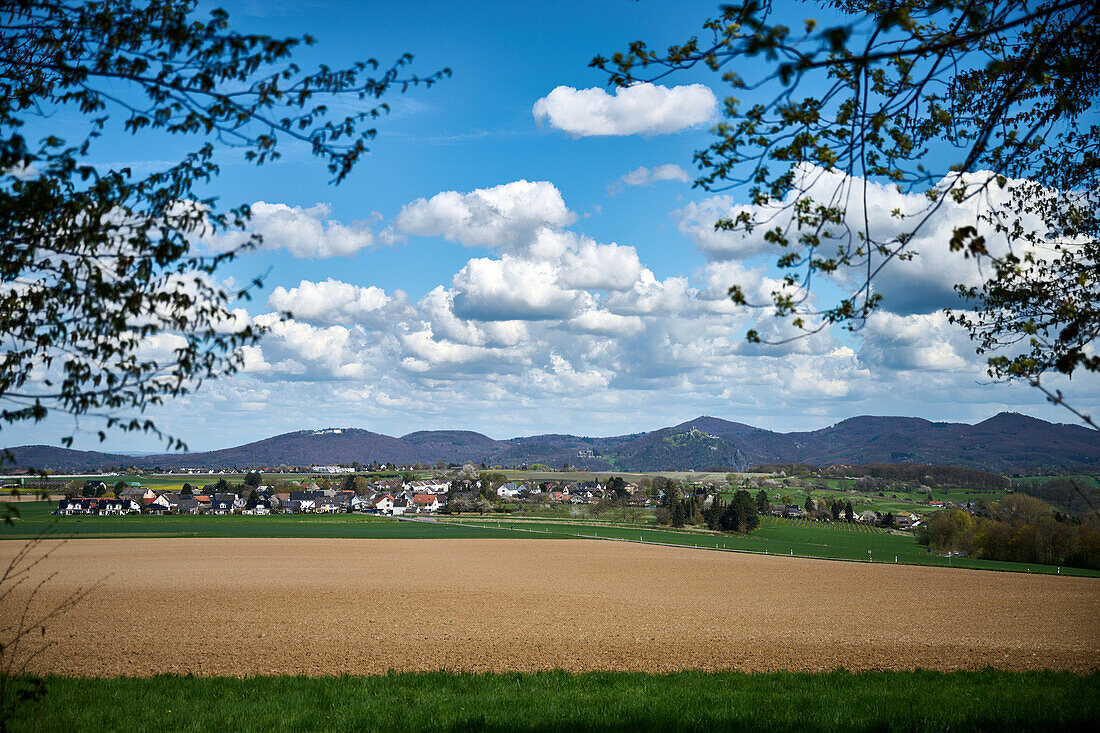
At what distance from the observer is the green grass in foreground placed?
9883 millimetres

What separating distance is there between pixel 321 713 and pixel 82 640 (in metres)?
13.3

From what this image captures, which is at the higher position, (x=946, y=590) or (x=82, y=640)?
(x=82, y=640)

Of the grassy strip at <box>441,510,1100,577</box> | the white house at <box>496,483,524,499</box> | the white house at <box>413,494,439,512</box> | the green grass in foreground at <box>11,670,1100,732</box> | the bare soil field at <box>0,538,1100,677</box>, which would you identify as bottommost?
the white house at <box>413,494,439,512</box>

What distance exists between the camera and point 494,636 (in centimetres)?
2091

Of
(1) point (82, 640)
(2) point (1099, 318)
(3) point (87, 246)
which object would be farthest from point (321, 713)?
(1) point (82, 640)

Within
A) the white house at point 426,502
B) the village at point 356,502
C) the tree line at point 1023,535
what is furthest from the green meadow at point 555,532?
the white house at point 426,502

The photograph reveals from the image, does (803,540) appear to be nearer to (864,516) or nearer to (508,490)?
(864,516)

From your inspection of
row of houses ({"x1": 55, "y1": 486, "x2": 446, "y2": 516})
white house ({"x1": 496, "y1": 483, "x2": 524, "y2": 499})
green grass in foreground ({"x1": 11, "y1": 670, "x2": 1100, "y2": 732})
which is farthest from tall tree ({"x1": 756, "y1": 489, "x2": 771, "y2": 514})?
green grass in foreground ({"x1": 11, "y1": 670, "x2": 1100, "y2": 732})

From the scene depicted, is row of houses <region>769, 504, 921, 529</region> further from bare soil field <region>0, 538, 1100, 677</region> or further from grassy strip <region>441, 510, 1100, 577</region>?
bare soil field <region>0, 538, 1100, 677</region>

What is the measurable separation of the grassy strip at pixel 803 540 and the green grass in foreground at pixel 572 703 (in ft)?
176

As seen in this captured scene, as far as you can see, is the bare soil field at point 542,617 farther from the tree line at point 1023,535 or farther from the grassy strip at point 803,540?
the tree line at point 1023,535

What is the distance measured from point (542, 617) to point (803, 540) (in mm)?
72627

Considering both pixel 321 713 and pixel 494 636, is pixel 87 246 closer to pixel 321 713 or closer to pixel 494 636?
pixel 321 713

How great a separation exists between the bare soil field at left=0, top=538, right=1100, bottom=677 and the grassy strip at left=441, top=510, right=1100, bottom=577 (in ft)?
44.6
